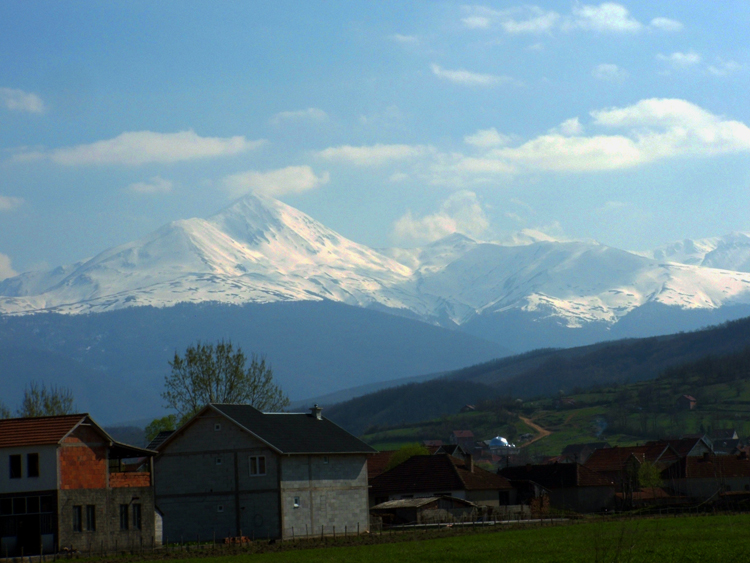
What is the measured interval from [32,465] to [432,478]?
3695cm

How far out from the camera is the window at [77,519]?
164 ft

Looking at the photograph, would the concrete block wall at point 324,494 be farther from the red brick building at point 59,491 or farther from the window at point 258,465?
the red brick building at point 59,491

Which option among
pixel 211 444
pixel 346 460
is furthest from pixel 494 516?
pixel 211 444

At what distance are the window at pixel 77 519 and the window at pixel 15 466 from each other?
3.06 metres

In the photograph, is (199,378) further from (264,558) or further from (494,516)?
(264,558)

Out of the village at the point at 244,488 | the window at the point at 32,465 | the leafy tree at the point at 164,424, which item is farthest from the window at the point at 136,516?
the leafy tree at the point at 164,424

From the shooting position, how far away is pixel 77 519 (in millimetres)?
50219

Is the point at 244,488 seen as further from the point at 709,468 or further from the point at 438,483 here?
the point at 709,468

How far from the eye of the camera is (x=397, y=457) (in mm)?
100375

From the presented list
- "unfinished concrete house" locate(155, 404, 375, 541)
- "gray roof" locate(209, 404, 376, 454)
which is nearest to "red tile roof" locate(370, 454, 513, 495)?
"gray roof" locate(209, 404, 376, 454)

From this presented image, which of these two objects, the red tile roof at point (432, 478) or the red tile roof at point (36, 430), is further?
the red tile roof at point (432, 478)

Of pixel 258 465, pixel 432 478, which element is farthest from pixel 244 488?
pixel 432 478

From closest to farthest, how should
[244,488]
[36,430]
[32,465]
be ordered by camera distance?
[32,465] < [36,430] < [244,488]

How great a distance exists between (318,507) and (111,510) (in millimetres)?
14735
